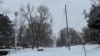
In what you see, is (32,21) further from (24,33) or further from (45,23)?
(24,33)

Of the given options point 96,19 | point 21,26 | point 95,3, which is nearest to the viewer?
point 96,19

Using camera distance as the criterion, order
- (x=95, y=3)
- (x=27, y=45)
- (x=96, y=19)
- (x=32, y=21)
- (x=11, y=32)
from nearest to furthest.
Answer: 1. (x=96, y=19)
2. (x=95, y=3)
3. (x=11, y=32)
4. (x=32, y=21)
5. (x=27, y=45)

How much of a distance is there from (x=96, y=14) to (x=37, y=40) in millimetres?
49876

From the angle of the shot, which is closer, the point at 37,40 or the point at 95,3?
the point at 95,3

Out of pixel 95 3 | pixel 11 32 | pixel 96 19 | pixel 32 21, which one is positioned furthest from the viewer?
pixel 32 21

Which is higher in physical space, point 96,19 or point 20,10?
point 20,10

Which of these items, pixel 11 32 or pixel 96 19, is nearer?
pixel 96 19

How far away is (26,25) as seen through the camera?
89.3 meters

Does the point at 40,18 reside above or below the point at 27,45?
above

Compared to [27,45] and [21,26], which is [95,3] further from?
[27,45]

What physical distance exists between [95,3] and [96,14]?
191 inches

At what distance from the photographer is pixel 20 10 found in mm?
87188

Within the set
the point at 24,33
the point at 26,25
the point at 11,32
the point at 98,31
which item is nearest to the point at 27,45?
the point at 24,33

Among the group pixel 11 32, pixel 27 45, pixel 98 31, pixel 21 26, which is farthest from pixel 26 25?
pixel 98 31
